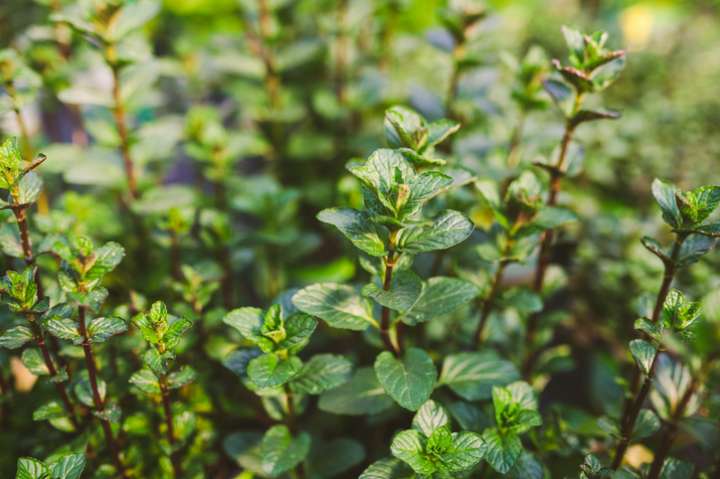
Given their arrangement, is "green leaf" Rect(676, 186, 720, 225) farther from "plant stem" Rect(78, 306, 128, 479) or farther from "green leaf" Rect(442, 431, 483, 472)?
"plant stem" Rect(78, 306, 128, 479)

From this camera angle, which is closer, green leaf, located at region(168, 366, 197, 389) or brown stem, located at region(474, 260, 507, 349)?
green leaf, located at region(168, 366, 197, 389)

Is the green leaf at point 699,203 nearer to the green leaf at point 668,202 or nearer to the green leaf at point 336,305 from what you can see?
the green leaf at point 668,202

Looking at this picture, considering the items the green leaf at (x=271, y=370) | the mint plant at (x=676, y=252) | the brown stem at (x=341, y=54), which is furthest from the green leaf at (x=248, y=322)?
the brown stem at (x=341, y=54)

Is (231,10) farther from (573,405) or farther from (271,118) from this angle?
(573,405)

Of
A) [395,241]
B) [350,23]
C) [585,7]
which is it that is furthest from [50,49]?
[585,7]

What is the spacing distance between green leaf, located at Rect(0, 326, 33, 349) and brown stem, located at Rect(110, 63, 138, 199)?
2.29 feet

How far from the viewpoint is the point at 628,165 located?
7.97ft

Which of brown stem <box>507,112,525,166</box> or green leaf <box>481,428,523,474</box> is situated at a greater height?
brown stem <box>507,112,525,166</box>

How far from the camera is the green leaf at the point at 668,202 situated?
96cm

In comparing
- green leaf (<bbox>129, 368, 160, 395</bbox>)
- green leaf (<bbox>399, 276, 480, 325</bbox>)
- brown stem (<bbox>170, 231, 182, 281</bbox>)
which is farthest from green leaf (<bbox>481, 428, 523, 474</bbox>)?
brown stem (<bbox>170, 231, 182, 281</bbox>)

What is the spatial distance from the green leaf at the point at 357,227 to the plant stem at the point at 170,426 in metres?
0.40

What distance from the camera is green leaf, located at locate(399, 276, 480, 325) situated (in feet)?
3.45

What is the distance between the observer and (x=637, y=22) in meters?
3.70

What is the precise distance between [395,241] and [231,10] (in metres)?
2.73
